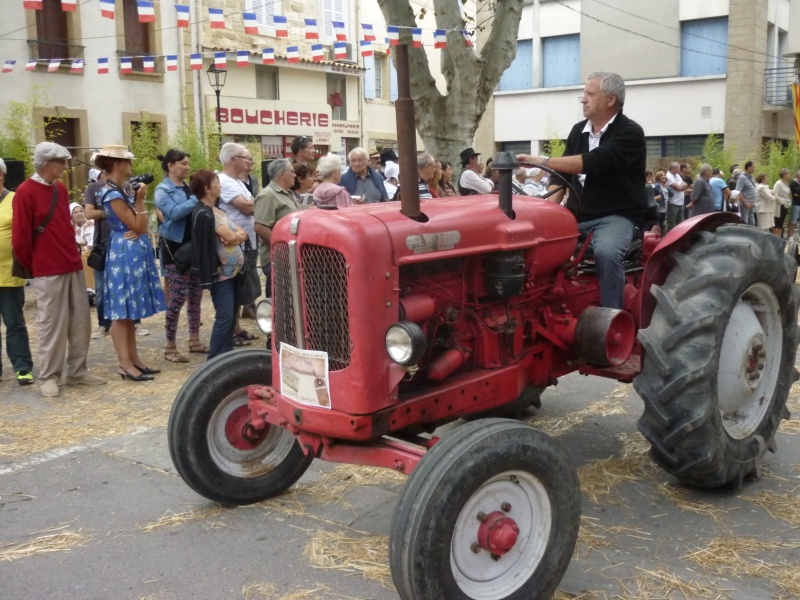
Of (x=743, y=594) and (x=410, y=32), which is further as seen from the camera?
(x=410, y=32)

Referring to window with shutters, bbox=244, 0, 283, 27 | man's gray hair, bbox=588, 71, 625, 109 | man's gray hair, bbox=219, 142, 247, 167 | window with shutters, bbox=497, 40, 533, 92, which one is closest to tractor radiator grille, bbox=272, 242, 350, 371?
man's gray hair, bbox=588, 71, 625, 109

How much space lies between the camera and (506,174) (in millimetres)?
3564

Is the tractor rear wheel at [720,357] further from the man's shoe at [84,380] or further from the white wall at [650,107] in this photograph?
the white wall at [650,107]

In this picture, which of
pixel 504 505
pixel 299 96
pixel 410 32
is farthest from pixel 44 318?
pixel 299 96

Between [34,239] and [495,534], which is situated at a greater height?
[34,239]

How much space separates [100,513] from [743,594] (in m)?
2.91

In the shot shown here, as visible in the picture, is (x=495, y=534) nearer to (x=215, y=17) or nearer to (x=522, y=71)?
(x=215, y=17)

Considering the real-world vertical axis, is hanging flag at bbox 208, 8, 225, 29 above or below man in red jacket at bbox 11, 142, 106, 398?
above

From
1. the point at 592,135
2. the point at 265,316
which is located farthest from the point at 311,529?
the point at 592,135

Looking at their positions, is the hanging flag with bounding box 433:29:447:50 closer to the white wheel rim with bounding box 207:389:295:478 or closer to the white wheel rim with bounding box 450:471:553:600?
the white wheel rim with bounding box 207:389:295:478

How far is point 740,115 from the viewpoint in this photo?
27.8 meters

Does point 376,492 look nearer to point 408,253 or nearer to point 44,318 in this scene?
point 408,253

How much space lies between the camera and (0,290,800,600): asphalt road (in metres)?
3.26

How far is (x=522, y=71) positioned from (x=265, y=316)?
97.3ft
